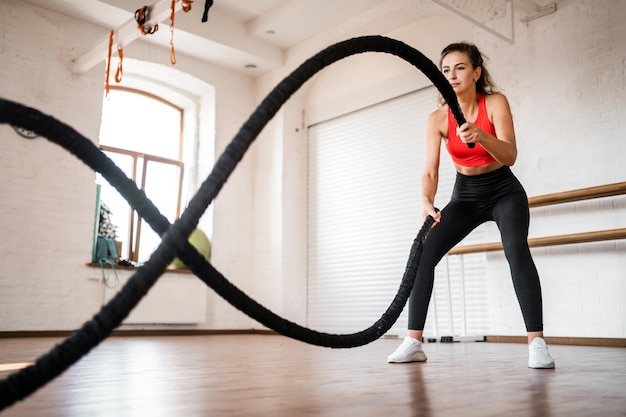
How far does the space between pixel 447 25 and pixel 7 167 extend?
4.40 metres

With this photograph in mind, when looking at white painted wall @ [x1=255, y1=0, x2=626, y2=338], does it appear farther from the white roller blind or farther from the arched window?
the arched window

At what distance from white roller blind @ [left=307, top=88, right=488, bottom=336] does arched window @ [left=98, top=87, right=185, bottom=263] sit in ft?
5.67

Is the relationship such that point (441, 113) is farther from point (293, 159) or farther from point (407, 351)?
point (293, 159)

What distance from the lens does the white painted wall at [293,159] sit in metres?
4.16

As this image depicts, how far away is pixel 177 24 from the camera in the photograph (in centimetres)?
606

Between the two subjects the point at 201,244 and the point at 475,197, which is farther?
the point at 201,244

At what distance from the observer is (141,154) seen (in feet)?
22.1

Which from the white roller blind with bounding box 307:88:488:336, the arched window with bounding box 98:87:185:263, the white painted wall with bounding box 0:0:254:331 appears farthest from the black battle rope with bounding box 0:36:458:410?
the arched window with bounding box 98:87:185:263

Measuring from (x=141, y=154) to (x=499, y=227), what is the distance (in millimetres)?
5378

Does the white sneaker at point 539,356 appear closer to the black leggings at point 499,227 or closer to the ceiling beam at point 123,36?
the black leggings at point 499,227

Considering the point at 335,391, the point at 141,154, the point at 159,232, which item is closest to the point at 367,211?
the point at 141,154

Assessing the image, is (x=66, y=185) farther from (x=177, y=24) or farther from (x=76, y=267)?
(x=177, y=24)

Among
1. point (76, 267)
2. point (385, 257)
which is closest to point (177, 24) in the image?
point (76, 267)

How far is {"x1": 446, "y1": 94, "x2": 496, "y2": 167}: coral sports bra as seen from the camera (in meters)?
2.23
